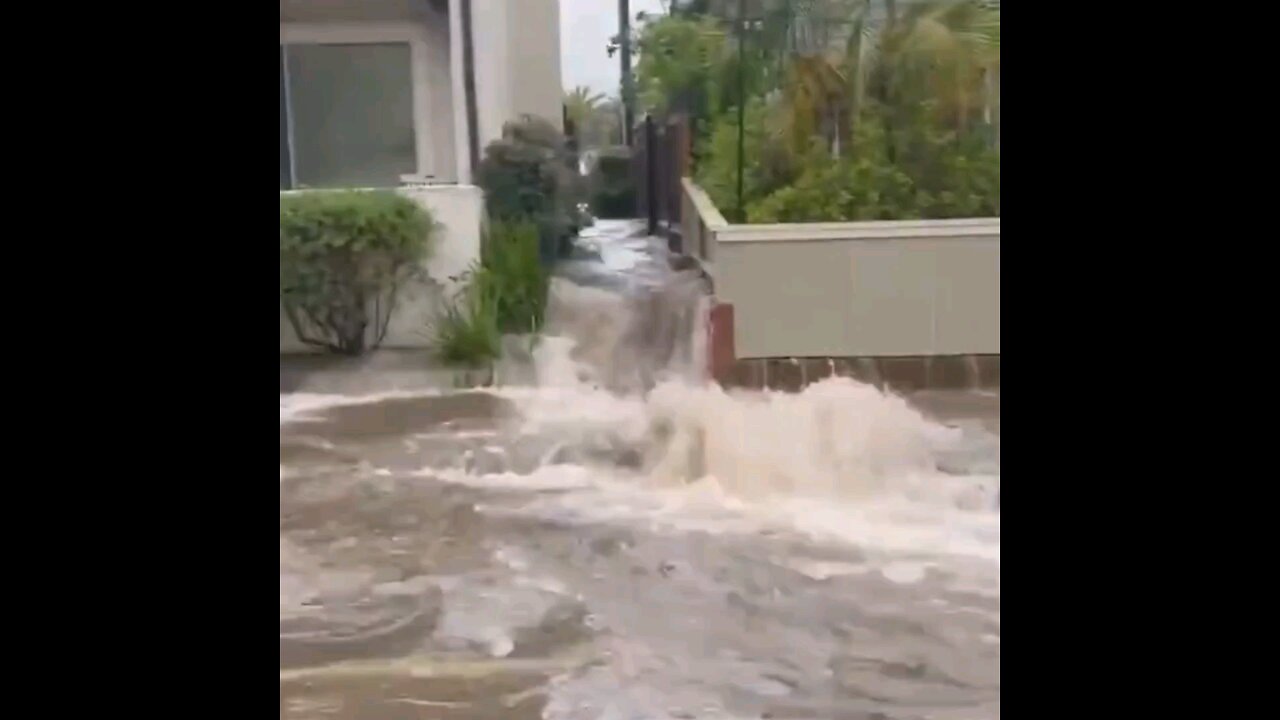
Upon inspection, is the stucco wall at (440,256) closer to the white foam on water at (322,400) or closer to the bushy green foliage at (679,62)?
the white foam on water at (322,400)

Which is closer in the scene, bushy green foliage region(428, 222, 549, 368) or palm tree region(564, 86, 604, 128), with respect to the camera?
palm tree region(564, 86, 604, 128)

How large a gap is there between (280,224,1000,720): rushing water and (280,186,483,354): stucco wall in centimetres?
12

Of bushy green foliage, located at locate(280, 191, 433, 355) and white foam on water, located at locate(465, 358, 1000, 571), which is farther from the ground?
bushy green foliage, located at locate(280, 191, 433, 355)

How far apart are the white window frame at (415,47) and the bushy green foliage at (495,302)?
17 cm

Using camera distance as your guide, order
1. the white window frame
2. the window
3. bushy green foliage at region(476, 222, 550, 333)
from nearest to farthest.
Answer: the window, the white window frame, bushy green foliage at region(476, 222, 550, 333)

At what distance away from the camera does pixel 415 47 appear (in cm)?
200

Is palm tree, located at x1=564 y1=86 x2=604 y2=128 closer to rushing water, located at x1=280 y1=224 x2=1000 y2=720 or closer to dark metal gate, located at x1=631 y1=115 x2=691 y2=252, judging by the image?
dark metal gate, located at x1=631 y1=115 x2=691 y2=252

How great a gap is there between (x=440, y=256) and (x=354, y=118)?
0.89ft

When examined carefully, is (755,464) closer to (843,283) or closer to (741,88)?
(843,283)

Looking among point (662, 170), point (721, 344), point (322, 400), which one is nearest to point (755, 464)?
point (721, 344)

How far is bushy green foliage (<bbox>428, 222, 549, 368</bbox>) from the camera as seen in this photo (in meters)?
1.97

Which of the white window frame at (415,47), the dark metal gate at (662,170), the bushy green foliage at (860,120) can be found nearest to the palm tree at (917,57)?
the bushy green foliage at (860,120)

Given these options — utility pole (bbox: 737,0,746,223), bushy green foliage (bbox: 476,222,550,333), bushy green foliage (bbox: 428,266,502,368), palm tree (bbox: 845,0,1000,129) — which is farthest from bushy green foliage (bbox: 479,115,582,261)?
palm tree (bbox: 845,0,1000,129)
